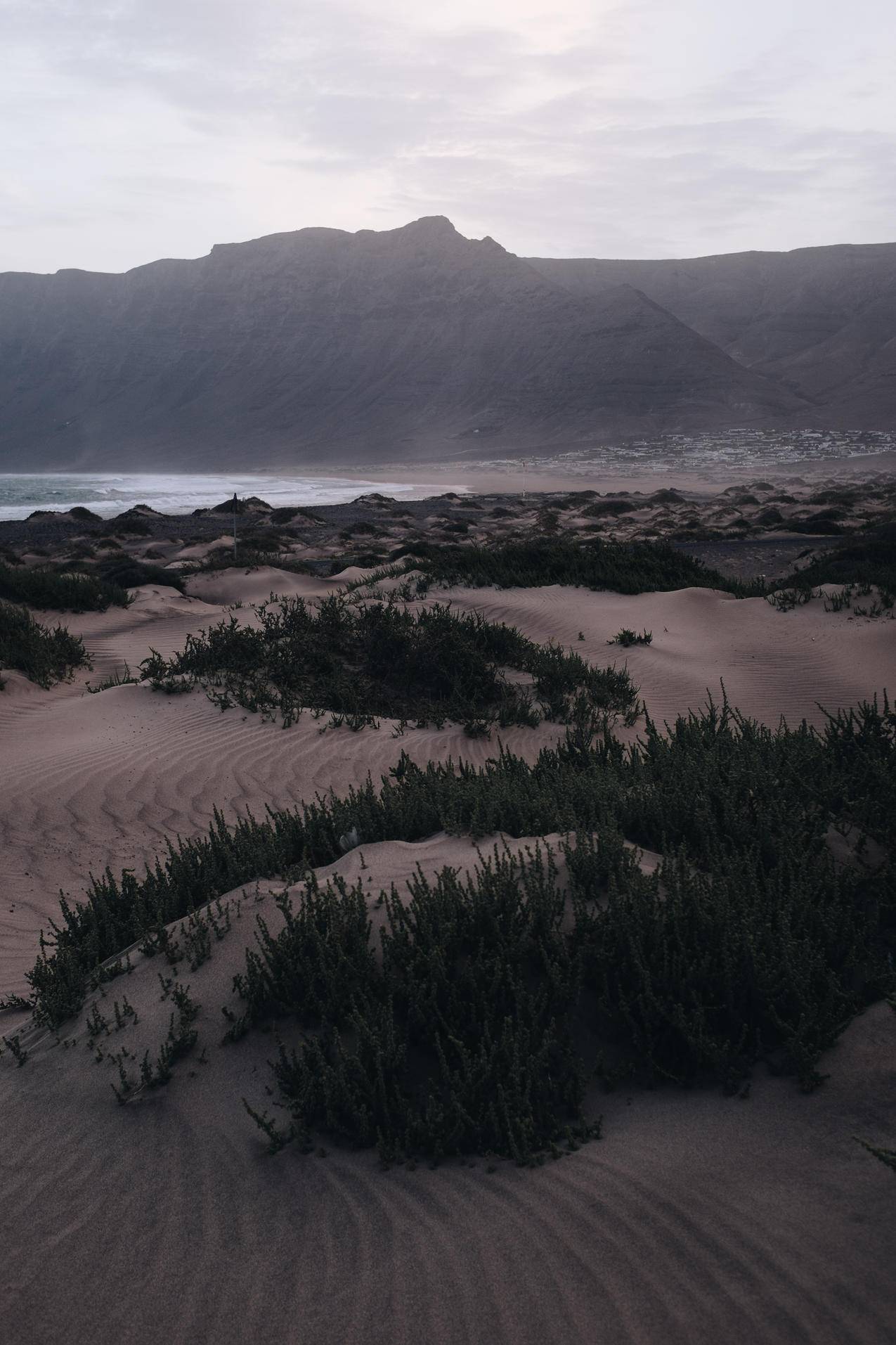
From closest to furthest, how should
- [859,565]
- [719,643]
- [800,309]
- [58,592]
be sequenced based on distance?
[719,643], [58,592], [859,565], [800,309]

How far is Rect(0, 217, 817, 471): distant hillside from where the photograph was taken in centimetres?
9506

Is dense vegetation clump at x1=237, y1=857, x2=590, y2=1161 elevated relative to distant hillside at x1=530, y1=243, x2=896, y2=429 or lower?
lower

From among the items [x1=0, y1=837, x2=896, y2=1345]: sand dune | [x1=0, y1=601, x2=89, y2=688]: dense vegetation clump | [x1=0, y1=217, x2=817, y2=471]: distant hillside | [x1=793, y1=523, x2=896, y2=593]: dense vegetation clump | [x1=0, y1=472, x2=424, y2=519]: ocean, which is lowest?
[x1=0, y1=837, x2=896, y2=1345]: sand dune

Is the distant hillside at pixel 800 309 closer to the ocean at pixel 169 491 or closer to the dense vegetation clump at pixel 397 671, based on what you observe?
the ocean at pixel 169 491

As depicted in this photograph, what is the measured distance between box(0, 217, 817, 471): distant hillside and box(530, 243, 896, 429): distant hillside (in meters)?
3.61

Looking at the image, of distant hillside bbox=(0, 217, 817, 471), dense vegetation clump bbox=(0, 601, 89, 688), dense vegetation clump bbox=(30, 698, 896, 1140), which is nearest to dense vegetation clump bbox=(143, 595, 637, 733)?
dense vegetation clump bbox=(0, 601, 89, 688)

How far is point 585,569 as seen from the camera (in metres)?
15.4

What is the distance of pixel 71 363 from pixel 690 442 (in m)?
100

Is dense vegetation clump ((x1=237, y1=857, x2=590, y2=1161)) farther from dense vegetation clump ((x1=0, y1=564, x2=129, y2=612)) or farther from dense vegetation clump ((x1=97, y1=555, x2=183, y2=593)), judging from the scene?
dense vegetation clump ((x1=97, y1=555, x2=183, y2=593))

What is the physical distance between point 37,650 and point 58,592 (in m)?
4.21

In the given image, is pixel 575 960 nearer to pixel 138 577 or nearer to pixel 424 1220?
pixel 424 1220

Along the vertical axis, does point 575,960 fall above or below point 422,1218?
above

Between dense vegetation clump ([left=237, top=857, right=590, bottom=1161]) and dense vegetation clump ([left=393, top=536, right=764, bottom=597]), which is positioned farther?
dense vegetation clump ([left=393, top=536, right=764, bottom=597])

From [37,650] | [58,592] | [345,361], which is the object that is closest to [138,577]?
[58,592]
